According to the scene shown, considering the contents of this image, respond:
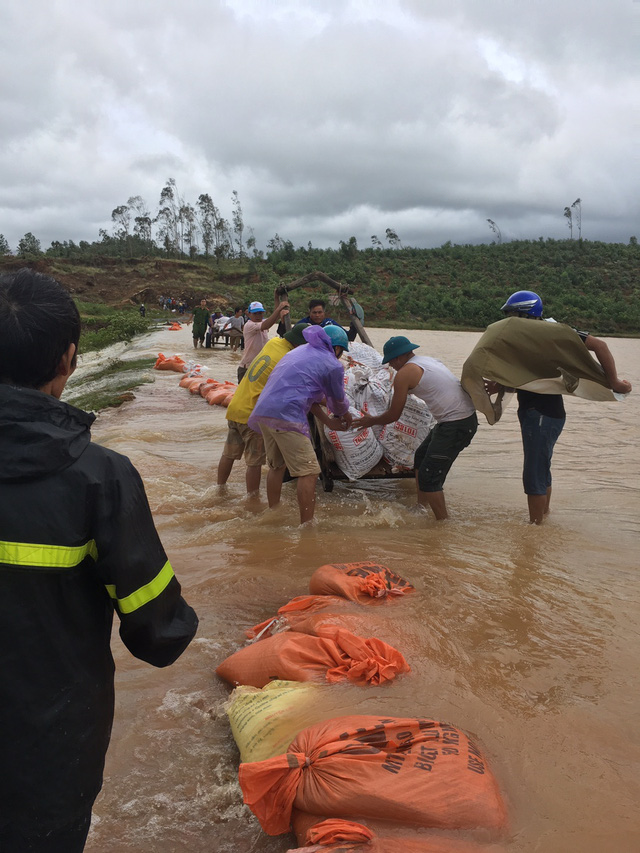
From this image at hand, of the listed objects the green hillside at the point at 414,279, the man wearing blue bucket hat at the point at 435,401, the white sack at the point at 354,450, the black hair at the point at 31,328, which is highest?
the green hillside at the point at 414,279

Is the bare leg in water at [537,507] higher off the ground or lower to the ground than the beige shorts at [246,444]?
lower

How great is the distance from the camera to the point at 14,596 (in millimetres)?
1175

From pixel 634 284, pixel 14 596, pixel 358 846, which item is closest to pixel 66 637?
pixel 14 596

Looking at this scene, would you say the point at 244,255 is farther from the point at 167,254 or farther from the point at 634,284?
the point at 634,284

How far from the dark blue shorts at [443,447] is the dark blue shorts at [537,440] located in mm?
368

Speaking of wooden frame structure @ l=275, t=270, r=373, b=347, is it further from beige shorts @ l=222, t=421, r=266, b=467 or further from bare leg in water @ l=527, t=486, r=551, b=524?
bare leg in water @ l=527, t=486, r=551, b=524

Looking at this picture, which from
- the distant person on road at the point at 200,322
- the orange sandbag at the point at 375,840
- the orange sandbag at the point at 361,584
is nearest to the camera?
the orange sandbag at the point at 375,840

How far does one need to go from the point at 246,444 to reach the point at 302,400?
1.18 metres

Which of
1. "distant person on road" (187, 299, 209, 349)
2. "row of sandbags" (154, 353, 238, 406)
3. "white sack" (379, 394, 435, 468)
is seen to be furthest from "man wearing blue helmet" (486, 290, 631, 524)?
"distant person on road" (187, 299, 209, 349)

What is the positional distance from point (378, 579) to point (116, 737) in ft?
4.50

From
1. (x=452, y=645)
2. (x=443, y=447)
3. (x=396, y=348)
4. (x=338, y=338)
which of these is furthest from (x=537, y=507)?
(x=452, y=645)

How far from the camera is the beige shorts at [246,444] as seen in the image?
18.3 feet

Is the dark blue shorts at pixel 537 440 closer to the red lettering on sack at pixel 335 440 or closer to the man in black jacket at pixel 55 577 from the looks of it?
the red lettering on sack at pixel 335 440

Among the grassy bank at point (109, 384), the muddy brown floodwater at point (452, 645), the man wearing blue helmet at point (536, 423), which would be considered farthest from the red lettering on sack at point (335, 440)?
the grassy bank at point (109, 384)
